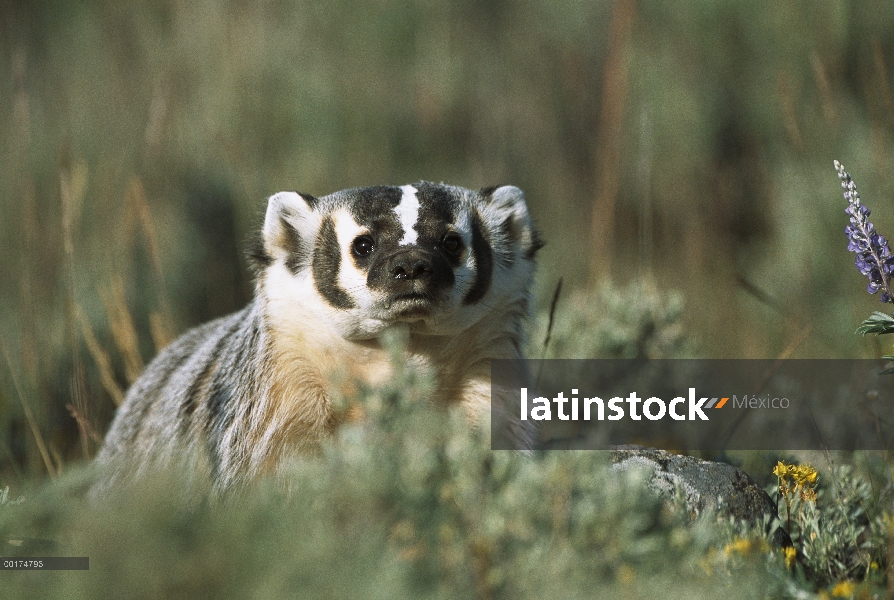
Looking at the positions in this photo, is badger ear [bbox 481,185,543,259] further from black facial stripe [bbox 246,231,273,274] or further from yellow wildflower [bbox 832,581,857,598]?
yellow wildflower [bbox 832,581,857,598]

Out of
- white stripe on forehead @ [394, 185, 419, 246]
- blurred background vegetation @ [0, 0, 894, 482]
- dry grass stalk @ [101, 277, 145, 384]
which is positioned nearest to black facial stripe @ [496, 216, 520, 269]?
white stripe on forehead @ [394, 185, 419, 246]

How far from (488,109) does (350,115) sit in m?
1.07

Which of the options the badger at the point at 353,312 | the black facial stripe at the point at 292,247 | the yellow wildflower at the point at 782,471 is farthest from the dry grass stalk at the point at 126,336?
the yellow wildflower at the point at 782,471

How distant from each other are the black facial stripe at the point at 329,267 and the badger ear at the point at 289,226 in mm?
56

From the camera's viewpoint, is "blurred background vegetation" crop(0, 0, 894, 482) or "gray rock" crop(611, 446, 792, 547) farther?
"blurred background vegetation" crop(0, 0, 894, 482)

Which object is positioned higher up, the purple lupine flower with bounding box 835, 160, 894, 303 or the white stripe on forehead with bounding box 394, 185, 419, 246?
the white stripe on forehead with bounding box 394, 185, 419, 246

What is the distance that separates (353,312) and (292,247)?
42 centimetres

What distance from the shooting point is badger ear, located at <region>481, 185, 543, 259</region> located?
10.8 ft

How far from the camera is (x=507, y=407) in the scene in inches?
118

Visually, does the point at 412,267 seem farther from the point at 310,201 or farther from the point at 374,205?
the point at 310,201

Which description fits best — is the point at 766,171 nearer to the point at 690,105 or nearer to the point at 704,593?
the point at 690,105

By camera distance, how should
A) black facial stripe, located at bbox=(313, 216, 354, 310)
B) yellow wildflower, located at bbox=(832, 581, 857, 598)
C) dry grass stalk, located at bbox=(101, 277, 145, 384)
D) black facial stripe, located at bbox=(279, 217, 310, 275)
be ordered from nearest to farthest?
1. yellow wildflower, located at bbox=(832, 581, 857, 598)
2. black facial stripe, located at bbox=(313, 216, 354, 310)
3. black facial stripe, located at bbox=(279, 217, 310, 275)
4. dry grass stalk, located at bbox=(101, 277, 145, 384)

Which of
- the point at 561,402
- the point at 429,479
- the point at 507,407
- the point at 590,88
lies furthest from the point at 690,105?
the point at 429,479

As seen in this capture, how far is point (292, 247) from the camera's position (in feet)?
10.4
